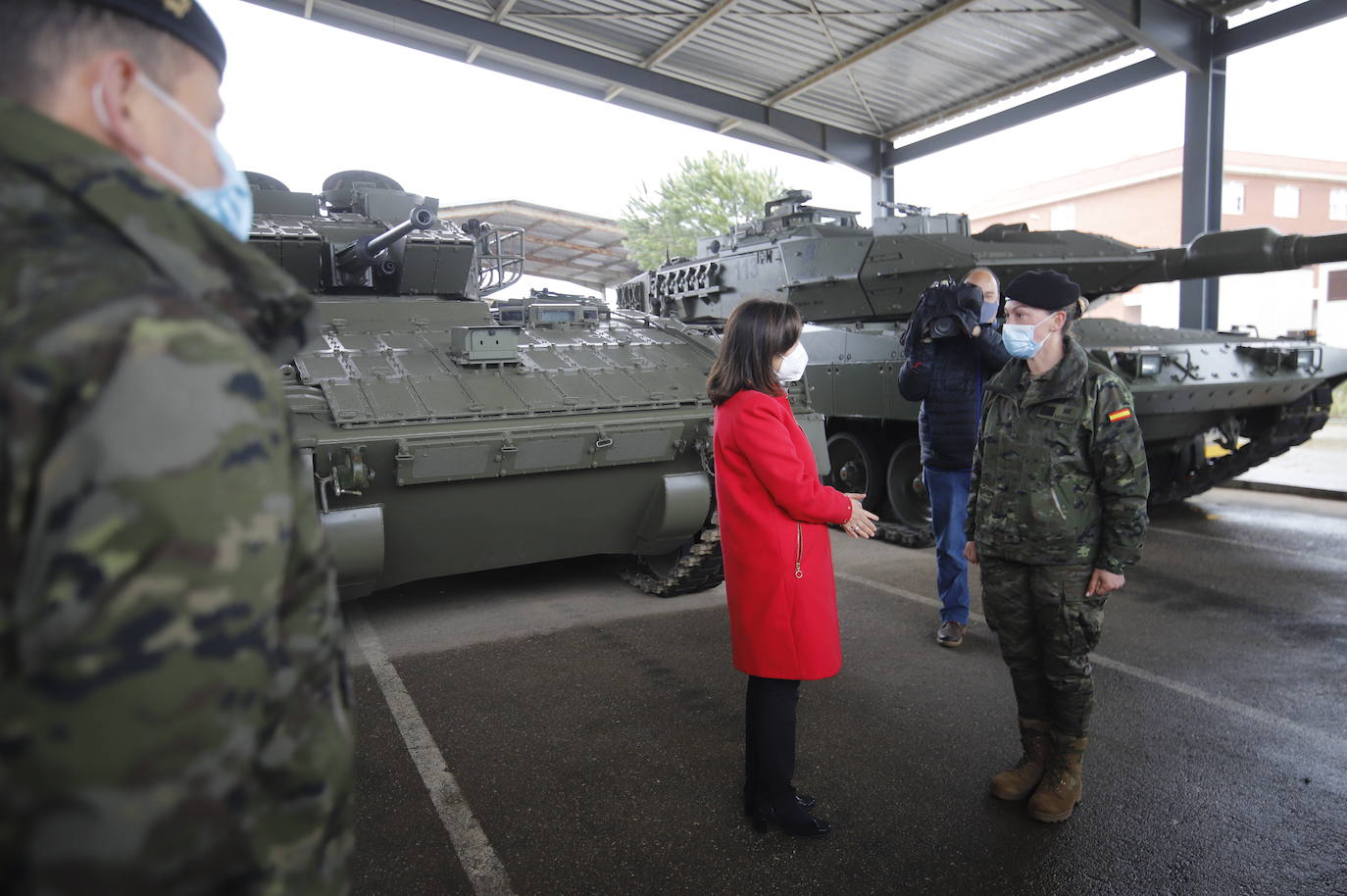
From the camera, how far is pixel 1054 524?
9.83 feet

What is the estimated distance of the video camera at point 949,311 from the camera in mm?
4738

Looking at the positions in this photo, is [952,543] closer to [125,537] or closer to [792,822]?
[792,822]

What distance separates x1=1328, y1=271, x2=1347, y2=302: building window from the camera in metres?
17.3

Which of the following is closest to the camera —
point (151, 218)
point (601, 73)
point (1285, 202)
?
point (151, 218)

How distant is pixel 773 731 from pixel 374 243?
4.31 meters

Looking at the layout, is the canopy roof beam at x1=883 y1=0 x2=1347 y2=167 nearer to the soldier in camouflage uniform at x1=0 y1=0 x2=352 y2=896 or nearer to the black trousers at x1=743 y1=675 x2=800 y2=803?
the black trousers at x1=743 y1=675 x2=800 y2=803

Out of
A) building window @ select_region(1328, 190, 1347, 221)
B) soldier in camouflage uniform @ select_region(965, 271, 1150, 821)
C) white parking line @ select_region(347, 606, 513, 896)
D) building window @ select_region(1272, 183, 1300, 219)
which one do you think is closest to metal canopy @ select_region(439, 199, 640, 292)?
white parking line @ select_region(347, 606, 513, 896)

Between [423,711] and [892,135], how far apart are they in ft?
45.9

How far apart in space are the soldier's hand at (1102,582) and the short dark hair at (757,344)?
1.22 meters

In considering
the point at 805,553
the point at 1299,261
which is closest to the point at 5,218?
the point at 805,553

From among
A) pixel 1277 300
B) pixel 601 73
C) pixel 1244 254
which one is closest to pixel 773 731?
pixel 1244 254

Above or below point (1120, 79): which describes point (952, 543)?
below

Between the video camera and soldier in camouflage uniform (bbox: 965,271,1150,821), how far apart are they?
5.03 feet

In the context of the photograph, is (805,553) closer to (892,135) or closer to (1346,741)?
(1346,741)
